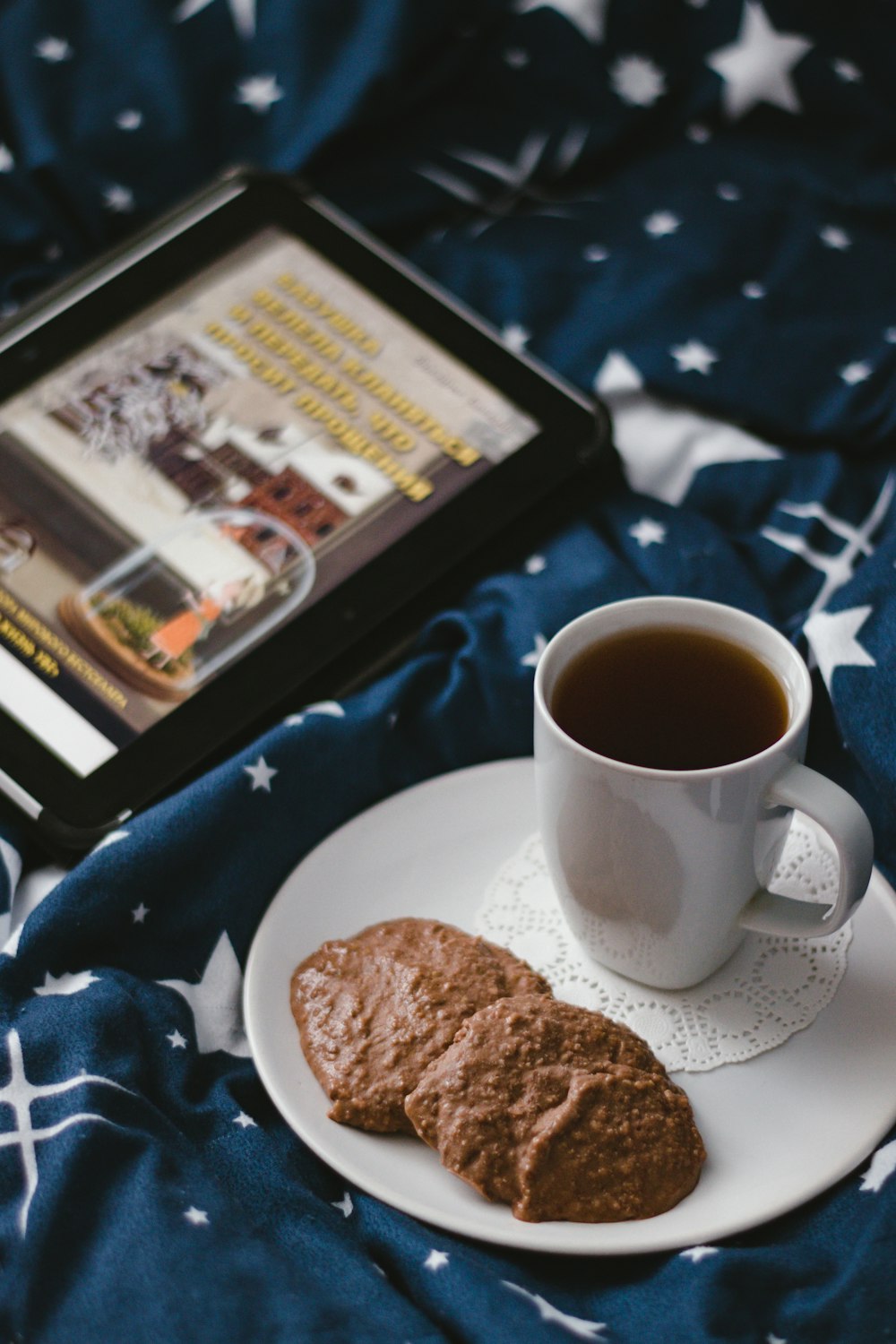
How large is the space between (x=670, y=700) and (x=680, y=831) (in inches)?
3.5

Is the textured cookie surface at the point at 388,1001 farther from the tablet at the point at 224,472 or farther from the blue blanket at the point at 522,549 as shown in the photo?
the tablet at the point at 224,472

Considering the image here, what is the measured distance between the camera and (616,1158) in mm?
622

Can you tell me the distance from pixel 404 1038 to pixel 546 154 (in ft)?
2.76

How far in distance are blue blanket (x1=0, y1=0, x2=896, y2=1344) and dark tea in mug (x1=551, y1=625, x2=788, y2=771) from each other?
129mm

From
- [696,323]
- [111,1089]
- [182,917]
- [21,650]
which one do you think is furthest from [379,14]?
[111,1089]

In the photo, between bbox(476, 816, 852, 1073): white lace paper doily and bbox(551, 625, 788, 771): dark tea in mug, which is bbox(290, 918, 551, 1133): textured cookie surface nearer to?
bbox(476, 816, 852, 1073): white lace paper doily

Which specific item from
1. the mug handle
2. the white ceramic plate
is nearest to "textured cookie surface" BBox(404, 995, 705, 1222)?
the white ceramic plate

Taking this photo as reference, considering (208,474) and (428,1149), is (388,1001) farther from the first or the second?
(208,474)

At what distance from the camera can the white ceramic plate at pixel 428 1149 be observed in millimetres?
619

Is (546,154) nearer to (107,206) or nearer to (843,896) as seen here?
(107,206)

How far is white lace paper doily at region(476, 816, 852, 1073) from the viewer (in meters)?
0.70

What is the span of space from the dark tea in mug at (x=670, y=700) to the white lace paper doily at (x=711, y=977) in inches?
5.2

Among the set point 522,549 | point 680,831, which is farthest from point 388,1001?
point 522,549

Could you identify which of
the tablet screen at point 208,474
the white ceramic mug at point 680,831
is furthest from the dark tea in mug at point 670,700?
the tablet screen at point 208,474
